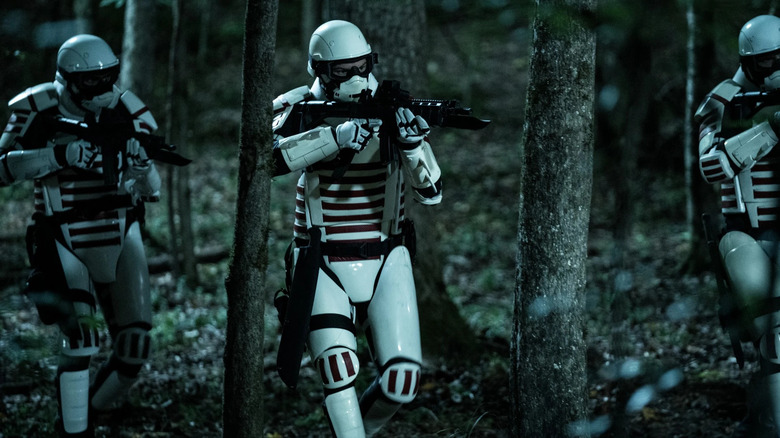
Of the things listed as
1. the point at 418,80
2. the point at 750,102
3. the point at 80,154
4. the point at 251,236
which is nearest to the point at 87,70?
the point at 80,154

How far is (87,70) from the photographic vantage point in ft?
→ 16.3

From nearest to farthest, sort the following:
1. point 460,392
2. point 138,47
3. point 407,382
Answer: point 407,382, point 460,392, point 138,47

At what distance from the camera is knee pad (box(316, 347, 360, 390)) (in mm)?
4195

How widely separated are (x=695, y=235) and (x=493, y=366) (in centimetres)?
374

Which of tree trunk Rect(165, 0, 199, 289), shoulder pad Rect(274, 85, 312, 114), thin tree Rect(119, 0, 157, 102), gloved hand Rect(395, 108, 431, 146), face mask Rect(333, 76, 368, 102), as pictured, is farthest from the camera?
thin tree Rect(119, 0, 157, 102)

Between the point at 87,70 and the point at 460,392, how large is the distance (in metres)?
3.23

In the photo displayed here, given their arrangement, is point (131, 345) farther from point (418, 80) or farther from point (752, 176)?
point (752, 176)

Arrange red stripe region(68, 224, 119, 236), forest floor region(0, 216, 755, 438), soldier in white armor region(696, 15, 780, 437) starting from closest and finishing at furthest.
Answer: soldier in white armor region(696, 15, 780, 437) < red stripe region(68, 224, 119, 236) < forest floor region(0, 216, 755, 438)

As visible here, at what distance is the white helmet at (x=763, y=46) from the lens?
4.62 meters

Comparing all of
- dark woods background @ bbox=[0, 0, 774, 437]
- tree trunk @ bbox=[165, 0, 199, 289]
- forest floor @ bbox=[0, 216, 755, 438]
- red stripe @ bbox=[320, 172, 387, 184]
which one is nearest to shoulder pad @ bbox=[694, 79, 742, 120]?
dark woods background @ bbox=[0, 0, 774, 437]

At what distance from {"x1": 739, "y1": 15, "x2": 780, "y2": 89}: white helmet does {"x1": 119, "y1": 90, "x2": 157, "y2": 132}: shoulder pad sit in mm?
3516

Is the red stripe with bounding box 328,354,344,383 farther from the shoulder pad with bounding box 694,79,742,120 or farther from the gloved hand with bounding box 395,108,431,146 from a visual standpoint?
the shoulder pad with bounding box 694,79,742,120

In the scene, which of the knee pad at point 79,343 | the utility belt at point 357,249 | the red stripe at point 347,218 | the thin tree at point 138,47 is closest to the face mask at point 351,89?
the red stripe at point 347,218

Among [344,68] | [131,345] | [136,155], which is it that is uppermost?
[344,68]
